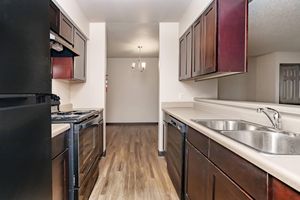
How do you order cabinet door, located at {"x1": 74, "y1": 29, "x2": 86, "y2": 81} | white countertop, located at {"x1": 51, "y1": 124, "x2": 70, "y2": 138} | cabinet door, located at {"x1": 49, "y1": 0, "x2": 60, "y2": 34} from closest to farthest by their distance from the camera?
white countertop, located at {"x1": 51, "y1": 124, "x2": 70, "y2": 138}
cabinet door, located at {"x1": 49, "y1": 0, "x2": 60, "y2": 34}
cabinet door, located at {"x1": 74, "y1": 29, "x2": 86, "y2": 81}

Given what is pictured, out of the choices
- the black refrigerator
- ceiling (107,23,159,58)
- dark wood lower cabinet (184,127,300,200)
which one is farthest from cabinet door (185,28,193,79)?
the black refrigerator

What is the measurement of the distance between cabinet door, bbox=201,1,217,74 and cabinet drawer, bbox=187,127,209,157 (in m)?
0.69

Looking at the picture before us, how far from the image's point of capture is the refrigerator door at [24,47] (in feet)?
2.42

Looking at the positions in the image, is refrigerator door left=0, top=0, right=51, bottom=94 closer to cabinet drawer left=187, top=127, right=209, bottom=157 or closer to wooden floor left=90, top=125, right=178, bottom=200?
cabinet drawer left=187, top=127, right=209, bottom=157

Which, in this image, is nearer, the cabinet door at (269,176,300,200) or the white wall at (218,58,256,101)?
the cabinet door at (269,176,300,200)

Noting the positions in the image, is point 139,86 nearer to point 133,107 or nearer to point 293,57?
point 133,107

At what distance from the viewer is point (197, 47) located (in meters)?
2.97

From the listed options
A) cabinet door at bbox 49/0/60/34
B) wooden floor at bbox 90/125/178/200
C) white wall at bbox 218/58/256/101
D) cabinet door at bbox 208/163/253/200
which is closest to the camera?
cabinet door at bbox 208/163/253/200

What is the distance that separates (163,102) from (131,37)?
2029 millimetres

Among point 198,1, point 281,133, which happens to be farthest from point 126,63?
point 281,133

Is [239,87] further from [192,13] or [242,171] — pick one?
[242,171]

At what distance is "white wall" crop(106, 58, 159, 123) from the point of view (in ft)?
28.1

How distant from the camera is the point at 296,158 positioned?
963mm

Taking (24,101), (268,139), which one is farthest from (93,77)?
(24,101)
